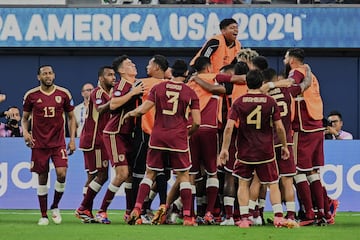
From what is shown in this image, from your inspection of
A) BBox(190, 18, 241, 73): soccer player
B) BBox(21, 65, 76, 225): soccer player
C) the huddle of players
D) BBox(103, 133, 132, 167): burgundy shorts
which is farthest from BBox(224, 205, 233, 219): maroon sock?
BBox(21, 65, 76, 225): soccer player

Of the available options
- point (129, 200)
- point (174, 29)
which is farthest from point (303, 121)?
point (174, 29)

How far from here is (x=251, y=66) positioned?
16.7m

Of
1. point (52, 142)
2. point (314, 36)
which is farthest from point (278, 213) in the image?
point (314, 36)

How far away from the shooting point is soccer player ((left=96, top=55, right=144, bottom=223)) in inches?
661

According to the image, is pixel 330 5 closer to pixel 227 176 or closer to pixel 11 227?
pixel 227 176

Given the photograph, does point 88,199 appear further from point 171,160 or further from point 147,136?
point 171,160

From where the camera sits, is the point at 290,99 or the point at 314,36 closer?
the point at 290,99

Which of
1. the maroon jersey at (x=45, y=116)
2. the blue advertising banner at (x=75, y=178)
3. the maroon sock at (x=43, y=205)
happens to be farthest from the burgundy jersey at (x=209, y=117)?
the blue advertising banner at (x=75, y=178)

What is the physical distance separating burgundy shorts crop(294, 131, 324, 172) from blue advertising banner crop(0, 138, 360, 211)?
376cm

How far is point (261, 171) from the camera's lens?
15797 millimetres

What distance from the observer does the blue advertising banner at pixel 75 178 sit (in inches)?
821

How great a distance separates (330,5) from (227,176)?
827 centimetres

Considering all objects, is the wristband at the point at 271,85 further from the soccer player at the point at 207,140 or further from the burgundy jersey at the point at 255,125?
the soccer player at the point at 207,140

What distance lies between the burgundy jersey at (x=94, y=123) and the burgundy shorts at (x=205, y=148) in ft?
4.99
